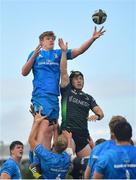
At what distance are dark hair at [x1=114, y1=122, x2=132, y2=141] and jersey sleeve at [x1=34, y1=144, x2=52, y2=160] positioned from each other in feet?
6.04

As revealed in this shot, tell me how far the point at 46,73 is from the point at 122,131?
9.45ft

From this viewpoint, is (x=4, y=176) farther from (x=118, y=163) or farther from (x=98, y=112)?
(x=118, y=163)

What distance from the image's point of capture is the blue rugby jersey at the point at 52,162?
7938mm

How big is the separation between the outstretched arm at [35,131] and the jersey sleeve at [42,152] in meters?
0.15

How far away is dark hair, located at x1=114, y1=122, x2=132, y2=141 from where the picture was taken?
6.35 m

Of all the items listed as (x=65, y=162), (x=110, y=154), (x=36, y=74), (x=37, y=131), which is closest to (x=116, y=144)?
(x=110, y=154)

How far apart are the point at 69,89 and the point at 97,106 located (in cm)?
62

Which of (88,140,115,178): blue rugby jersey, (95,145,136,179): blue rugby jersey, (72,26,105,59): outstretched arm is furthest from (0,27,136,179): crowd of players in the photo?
(95,145,136,179): blue rugby jersey

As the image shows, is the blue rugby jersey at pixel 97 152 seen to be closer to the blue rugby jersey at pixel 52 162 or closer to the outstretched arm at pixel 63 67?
the blue rugby jersey at pixel 52 162

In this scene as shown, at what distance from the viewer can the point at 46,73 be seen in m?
8.93

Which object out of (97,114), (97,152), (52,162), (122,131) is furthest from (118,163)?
(97,114)

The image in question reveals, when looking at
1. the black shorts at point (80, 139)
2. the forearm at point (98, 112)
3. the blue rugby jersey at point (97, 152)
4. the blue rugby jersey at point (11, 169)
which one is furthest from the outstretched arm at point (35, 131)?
the blue rugby jersey at point (97, 152)

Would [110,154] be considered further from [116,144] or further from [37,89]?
[37,89]

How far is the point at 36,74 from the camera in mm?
9039
